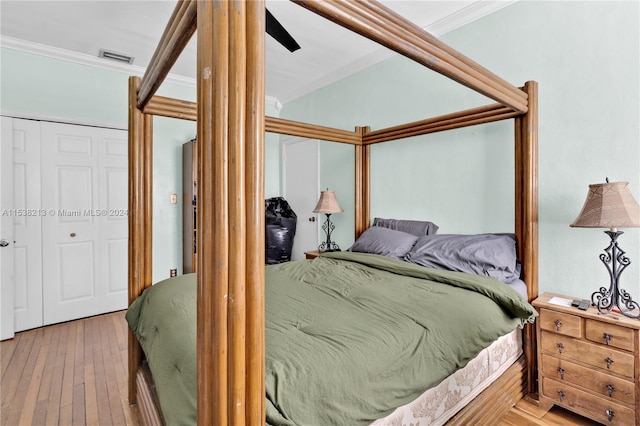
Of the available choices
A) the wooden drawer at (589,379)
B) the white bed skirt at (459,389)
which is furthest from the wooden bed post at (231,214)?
the wooden drawer at (589,379)

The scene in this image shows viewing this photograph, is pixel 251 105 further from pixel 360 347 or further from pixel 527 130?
pixel 527 130

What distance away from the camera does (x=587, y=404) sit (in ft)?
5.77

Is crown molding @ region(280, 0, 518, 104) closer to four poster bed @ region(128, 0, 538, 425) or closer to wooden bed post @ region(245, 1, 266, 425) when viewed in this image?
four poster bed @ region(128, 0, 538, 425)

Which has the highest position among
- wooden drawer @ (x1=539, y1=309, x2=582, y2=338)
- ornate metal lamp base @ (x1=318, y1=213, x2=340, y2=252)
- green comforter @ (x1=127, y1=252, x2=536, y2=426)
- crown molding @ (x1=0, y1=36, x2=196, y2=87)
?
crown molding @ (x1=0, y1=36, x2=196, y2=87)

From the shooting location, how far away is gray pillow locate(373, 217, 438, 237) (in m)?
2.83

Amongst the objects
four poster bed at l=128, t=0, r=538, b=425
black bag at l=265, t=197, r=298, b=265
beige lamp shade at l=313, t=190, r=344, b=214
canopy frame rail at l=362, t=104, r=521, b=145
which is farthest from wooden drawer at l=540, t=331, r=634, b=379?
black bag at l=265, t=197, r=298, b=265

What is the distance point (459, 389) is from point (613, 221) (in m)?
1.15

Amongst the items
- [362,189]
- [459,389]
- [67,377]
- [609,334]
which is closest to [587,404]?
[609,334]

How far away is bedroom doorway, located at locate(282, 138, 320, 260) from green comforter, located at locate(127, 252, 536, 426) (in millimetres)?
2057

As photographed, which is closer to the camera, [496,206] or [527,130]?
[527,130]

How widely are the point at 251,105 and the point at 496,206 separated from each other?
90.3 inches

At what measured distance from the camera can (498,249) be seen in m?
2.19

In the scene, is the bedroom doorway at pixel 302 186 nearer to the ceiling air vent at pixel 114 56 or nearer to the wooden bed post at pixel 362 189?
the wooden bed post at pixel 362 189

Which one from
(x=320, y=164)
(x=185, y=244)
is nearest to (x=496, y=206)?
(x=320, y=164)
